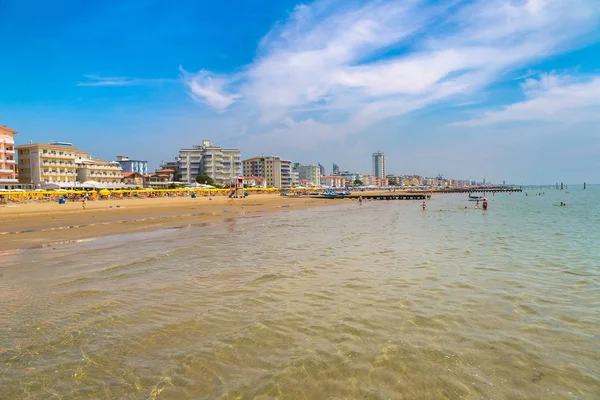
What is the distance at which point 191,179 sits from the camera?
118m

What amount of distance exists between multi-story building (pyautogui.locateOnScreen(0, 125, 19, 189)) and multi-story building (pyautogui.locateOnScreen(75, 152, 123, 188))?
20392 mm

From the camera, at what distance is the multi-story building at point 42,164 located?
65.9m

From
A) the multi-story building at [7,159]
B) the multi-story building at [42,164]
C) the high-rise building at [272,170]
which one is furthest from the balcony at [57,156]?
the high-rise building at [272,170]

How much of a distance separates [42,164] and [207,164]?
5358 centimetres

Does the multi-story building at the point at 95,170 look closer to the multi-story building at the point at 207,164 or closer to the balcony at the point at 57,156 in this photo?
the balcony at the point at 57,156

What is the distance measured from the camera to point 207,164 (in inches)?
4562

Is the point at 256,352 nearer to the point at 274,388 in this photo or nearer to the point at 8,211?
the point at 274,388

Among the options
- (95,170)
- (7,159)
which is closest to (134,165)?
(95,170)

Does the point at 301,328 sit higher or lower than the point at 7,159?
lower

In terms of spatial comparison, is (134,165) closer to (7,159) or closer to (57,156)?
(57,156)

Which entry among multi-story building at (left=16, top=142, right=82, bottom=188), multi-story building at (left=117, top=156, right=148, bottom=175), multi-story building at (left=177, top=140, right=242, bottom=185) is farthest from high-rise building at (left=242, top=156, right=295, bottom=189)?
multi-story building at (left=16, top=142, right=82, bottom=188)

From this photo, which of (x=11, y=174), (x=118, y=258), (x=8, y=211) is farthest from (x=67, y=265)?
(x=11, y=174)

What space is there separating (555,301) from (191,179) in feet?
395

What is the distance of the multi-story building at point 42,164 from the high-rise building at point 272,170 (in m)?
82.7
